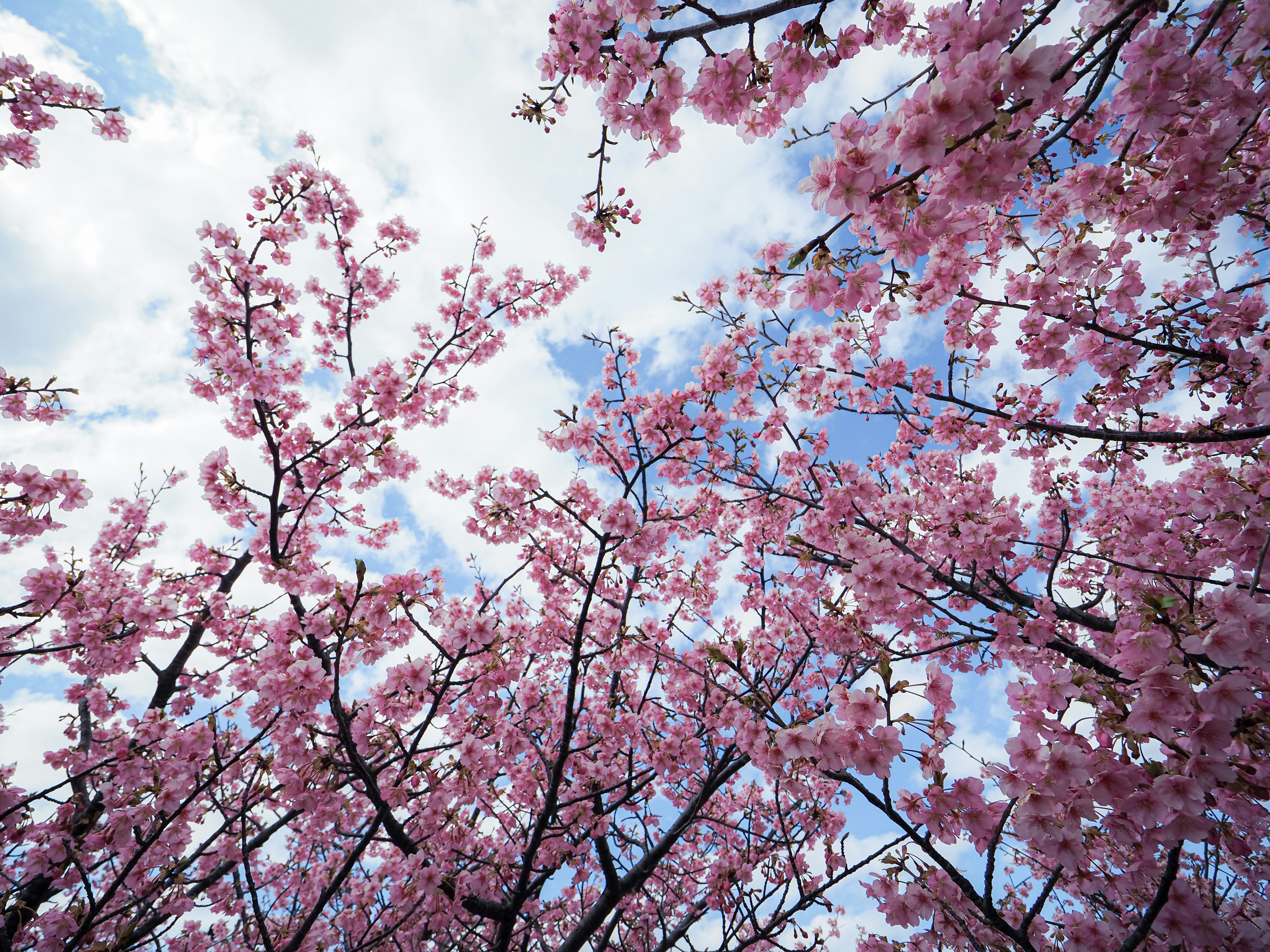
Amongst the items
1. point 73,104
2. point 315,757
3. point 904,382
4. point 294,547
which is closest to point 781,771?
point 315,757

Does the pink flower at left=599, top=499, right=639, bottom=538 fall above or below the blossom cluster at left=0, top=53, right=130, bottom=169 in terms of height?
below

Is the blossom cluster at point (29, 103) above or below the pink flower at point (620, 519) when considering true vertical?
above

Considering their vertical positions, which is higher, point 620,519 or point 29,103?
point 29,103

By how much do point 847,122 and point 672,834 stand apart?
558 centimetres

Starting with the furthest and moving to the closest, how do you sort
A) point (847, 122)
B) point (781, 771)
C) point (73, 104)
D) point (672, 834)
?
point (73, 104)
point (672, 834)
point (781, 771)
point (847, 122)

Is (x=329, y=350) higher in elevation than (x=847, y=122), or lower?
higher

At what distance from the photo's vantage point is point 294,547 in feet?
24.6

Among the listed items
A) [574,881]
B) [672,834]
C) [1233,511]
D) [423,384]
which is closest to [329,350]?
[423,384]

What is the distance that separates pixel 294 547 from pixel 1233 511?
1008cm

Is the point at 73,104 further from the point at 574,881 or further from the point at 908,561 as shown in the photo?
the point at 574,881

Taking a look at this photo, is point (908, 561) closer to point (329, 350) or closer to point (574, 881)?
point (574, 881)

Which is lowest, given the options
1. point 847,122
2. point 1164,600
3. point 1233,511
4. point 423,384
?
point 1164,600

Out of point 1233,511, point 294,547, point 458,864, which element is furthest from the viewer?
point 294,547

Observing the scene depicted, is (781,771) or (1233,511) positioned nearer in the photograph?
(781,771)
